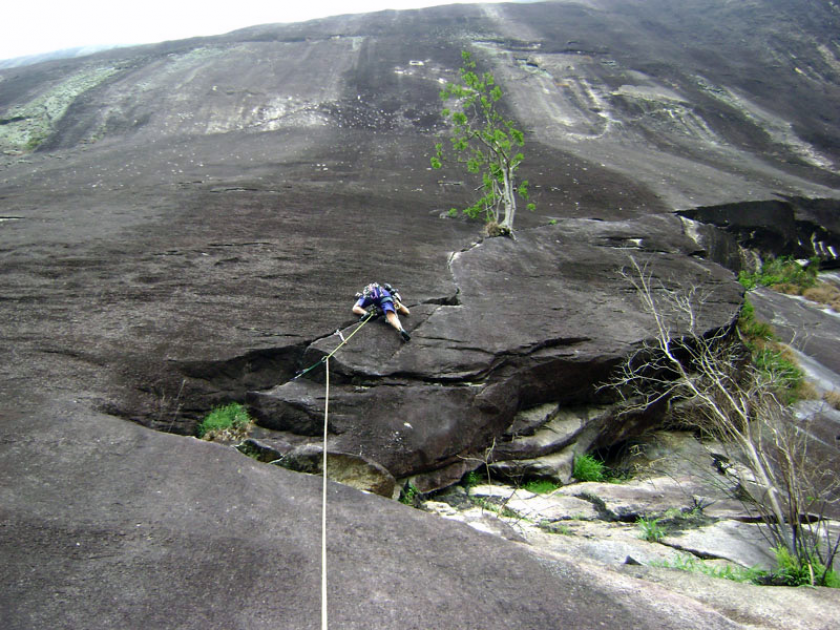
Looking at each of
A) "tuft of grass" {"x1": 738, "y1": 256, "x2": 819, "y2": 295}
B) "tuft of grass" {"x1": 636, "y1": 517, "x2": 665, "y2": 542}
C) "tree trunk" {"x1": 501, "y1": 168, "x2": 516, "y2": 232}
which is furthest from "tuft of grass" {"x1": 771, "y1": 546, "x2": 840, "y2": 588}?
"tuft of grass" {"x1": 738, "y1": 256, "x2": 819, "y2": 295}

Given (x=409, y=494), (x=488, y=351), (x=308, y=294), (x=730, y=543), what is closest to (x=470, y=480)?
(x=409, y=494)

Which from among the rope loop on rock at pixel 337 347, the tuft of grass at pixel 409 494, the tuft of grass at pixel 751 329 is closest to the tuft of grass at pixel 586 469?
the tuft of grass at pixel 409 494

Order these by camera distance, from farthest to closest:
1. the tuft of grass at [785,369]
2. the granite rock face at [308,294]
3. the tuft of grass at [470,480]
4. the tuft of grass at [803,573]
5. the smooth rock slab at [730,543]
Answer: the tuft of grass at [785,369] → the tuft of grass at [470,480] → the smooth rock slab at [730,543] → the tuft of grass at [803,573] → the granite rock face at [308,294]

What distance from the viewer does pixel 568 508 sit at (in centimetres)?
618

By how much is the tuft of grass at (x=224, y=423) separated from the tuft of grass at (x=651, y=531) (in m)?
4.29

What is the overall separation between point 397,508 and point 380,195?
807 cm

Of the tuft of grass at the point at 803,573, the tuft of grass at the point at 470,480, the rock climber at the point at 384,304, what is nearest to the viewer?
the tuft of grass at the point at 803,573

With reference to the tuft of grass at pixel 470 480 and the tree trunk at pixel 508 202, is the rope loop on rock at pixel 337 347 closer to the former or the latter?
the tuft of grass at pixel 470 480

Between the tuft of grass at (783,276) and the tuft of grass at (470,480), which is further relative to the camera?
the tuft of grass at (783,276)

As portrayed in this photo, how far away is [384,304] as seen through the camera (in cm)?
724

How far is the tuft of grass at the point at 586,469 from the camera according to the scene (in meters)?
7.23

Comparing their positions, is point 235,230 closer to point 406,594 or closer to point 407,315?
point 407,315

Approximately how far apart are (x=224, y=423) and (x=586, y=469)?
178 inches

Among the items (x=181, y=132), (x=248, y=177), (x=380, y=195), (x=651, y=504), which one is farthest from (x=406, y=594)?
(x=181, y=132)
